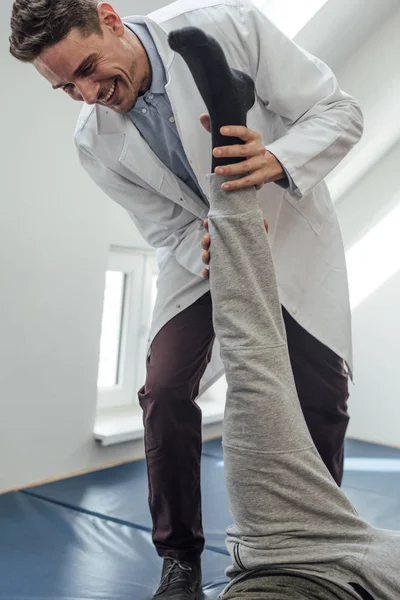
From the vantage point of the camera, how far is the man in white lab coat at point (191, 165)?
1419mm

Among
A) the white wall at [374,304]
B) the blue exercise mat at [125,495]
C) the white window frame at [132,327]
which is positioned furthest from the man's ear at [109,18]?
the white wall at [374,304]

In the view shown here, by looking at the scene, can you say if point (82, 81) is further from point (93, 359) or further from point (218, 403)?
point (218, 403)

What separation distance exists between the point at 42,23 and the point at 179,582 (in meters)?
1.17

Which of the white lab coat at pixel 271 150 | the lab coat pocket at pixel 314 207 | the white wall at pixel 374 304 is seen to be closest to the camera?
the white lab coat at pixel 271 150

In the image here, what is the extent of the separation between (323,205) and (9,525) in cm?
125

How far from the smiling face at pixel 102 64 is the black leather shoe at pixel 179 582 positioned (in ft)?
3.28

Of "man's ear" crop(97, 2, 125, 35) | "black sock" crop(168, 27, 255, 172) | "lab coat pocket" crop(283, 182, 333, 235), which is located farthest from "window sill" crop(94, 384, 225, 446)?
"black sock" crop(168, 27, 255, 172)

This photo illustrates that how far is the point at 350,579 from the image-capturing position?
0.94m

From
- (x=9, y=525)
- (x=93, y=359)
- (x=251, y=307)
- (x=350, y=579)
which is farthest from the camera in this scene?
(x=93, y=359)

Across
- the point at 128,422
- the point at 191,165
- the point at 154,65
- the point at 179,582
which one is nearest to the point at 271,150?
the point at 191,165

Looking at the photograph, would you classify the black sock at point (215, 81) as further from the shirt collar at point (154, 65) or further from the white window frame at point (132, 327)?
the white window frame at point (132, 327)

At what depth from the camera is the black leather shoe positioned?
149cm

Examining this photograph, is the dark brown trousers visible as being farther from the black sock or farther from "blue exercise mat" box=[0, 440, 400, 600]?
the black sock

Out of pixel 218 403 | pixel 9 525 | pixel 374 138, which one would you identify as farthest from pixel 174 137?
pixel 218 403
